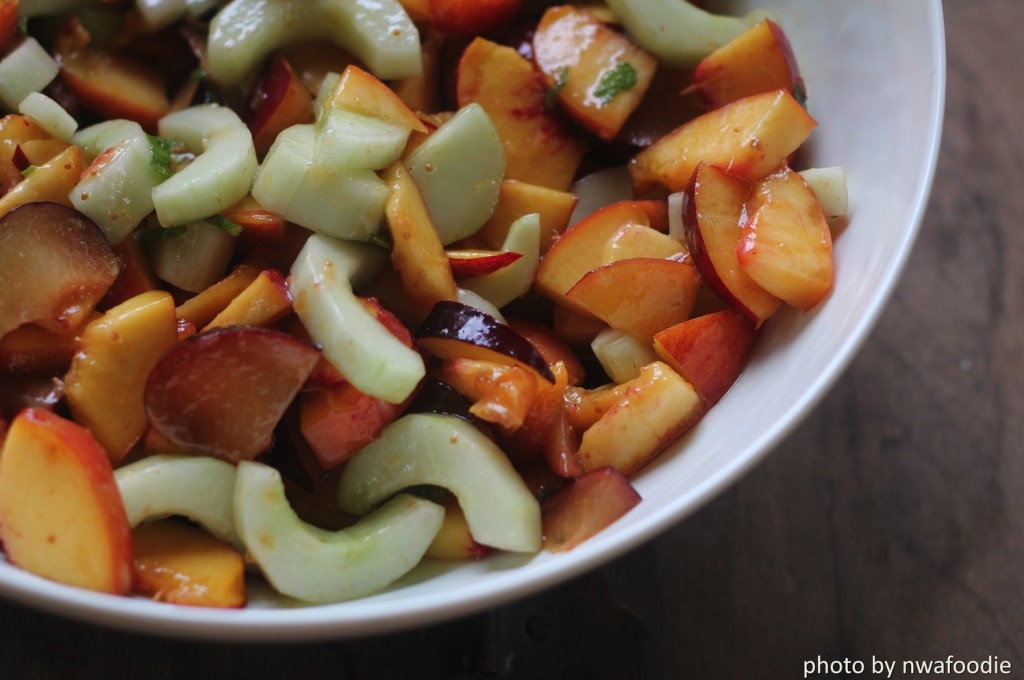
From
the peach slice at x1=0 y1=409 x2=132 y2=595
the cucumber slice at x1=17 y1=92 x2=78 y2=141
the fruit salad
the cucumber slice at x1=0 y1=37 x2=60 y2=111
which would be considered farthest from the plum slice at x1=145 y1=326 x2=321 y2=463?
the cucumber slice at x1=0 y1=37 x2=60 y2=111

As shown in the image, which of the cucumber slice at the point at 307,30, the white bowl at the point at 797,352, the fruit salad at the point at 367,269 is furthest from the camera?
the cucumber slice at the point at 307,30

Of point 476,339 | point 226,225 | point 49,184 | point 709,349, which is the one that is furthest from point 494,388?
point 49,184

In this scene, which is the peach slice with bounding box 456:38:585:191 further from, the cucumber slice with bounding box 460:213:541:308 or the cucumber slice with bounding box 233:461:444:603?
the cucumber slice with bounding box 233:461:444:603

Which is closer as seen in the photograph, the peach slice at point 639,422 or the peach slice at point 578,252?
the peach slice at point 639,422

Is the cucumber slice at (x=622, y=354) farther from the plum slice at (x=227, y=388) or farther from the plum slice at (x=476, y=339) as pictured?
the plum slice at (x=227, y=388)

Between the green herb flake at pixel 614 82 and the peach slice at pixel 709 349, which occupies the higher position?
the green herb flake at pixel 614 82

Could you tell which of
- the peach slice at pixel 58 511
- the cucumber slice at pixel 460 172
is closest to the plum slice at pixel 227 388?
the peach slice at pixel 58 511
